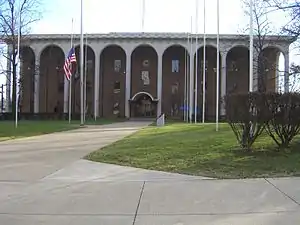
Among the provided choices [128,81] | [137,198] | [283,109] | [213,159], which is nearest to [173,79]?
[128,81]

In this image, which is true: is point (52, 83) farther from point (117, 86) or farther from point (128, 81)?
point (128, 81)

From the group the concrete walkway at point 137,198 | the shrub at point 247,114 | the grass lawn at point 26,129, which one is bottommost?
the grass lawn at point 26,129

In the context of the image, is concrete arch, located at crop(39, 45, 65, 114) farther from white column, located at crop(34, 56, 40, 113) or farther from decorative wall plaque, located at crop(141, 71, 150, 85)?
decorative wall plaque, located at crop(141, 71, 150, 85)

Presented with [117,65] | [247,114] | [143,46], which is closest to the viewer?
[247,114]

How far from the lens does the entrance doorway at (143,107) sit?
76375 mm

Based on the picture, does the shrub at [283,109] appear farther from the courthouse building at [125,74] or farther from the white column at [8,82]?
the courthouse building at [125,74]

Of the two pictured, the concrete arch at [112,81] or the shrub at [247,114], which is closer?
the shrub at [247,114]

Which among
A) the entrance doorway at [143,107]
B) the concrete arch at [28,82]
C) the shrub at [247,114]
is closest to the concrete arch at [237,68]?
the entrance doorway at [143,107]

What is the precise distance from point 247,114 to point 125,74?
62746mm

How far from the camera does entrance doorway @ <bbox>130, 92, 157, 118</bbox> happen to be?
7638 centimetres

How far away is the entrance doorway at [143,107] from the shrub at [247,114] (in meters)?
61.5

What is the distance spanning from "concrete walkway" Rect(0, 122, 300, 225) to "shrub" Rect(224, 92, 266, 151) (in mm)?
3973

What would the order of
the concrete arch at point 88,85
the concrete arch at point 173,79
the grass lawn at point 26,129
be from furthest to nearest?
the concrete arch at point 88,85
the concrete arch at point 173,79
the grass lawn at point 26,129

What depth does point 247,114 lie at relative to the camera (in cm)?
1373
